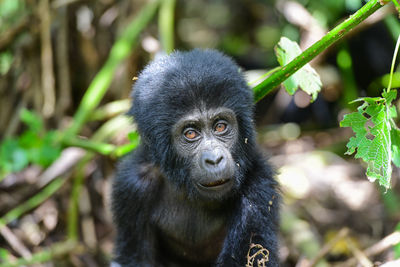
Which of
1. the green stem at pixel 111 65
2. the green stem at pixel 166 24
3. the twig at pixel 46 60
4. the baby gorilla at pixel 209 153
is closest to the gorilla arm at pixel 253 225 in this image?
the baby gorilla at pixel 209 153

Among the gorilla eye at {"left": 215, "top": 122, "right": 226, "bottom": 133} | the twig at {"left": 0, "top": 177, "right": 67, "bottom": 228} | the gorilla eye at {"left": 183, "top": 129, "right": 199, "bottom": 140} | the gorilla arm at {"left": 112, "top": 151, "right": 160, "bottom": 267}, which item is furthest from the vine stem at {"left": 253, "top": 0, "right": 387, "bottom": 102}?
the twig at {"left": 0, "top": 177, "right": 67, "bottom": 228}

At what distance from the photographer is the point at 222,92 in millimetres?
3199

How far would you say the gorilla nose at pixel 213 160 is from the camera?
302 cm

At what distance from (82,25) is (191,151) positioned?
3.45 meters

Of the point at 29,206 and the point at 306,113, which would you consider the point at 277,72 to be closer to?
the point at 29,206

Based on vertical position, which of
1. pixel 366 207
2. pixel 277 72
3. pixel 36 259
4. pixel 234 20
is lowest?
pixel 36 259

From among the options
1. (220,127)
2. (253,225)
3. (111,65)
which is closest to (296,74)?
(220,127)

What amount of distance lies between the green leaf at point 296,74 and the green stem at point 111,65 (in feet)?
7.60

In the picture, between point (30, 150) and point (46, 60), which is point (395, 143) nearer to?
point (30, 150)

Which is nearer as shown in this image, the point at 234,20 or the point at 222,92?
the point at 222,92

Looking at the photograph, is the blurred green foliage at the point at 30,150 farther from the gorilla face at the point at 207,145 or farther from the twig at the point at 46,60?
the gorilla face at the point at 207,145

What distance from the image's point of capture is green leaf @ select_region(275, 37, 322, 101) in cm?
314

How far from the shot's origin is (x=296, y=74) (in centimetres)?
324

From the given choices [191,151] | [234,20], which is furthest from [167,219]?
[234,20]
